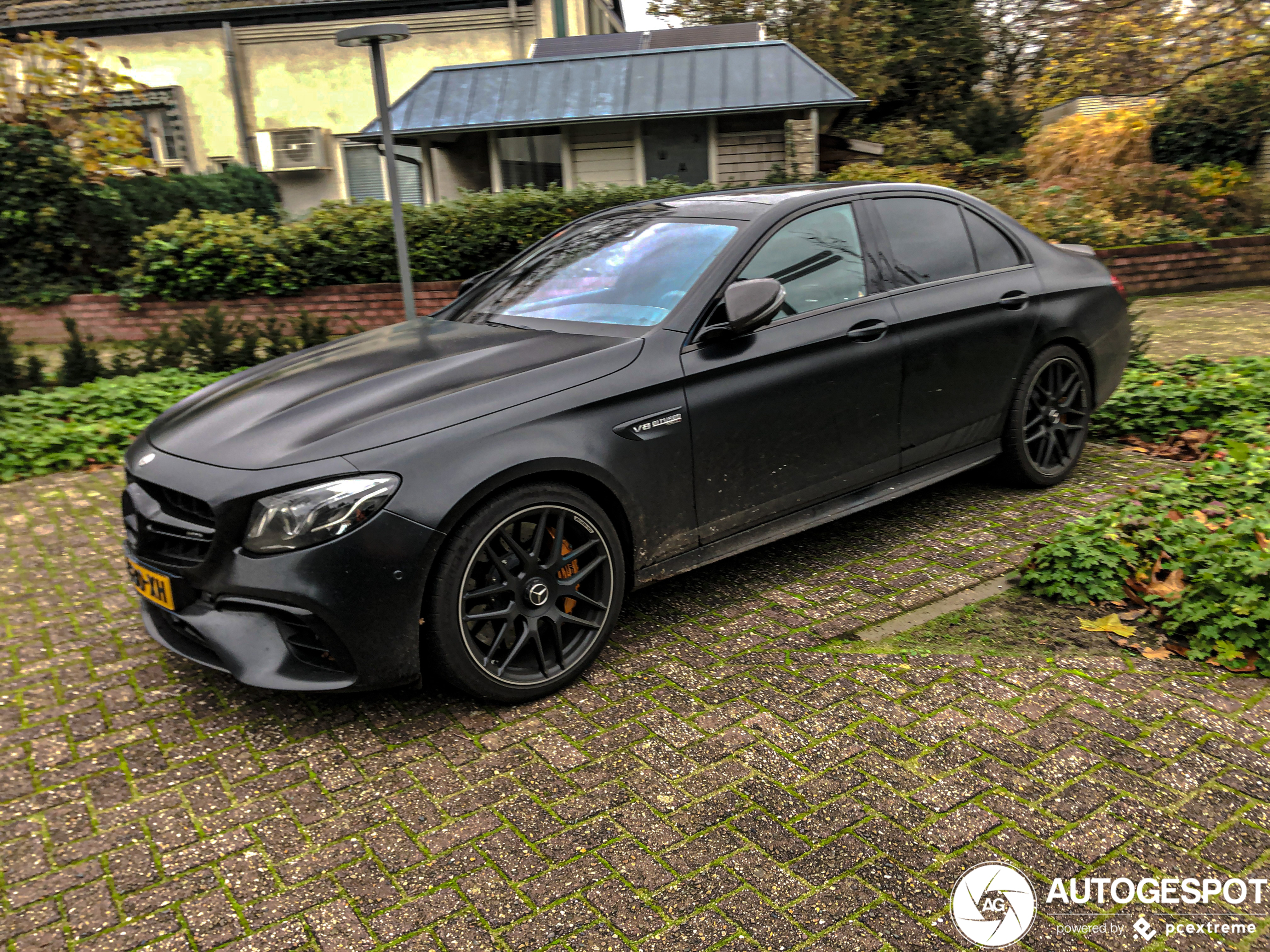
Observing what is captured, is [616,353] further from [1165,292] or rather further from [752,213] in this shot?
[1165,292]

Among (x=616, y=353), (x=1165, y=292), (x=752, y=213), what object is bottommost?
(x=1165, y=292)

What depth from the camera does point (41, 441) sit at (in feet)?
21.7

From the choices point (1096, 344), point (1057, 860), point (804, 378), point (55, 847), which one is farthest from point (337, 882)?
point (1096, 344)

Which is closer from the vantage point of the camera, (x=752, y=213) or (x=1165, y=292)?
(x=752, y=213)

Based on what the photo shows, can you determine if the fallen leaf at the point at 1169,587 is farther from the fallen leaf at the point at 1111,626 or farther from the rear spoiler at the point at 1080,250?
the rear spoiler at the point at 1080,250

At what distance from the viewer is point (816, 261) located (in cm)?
422

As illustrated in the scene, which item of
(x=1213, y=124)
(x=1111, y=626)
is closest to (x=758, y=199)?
(x=1111, y=626)

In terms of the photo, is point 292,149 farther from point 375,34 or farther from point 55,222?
point 375,34

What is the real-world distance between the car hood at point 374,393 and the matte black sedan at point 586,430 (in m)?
0.01

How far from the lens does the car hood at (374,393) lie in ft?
10.4

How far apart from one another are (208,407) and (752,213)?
7.78ft

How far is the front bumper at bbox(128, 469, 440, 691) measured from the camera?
2961mm

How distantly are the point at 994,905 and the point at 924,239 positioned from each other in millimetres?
3245

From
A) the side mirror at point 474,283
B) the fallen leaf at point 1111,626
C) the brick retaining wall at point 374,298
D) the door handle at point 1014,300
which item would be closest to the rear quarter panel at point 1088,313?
the door handle at point 1014,300
